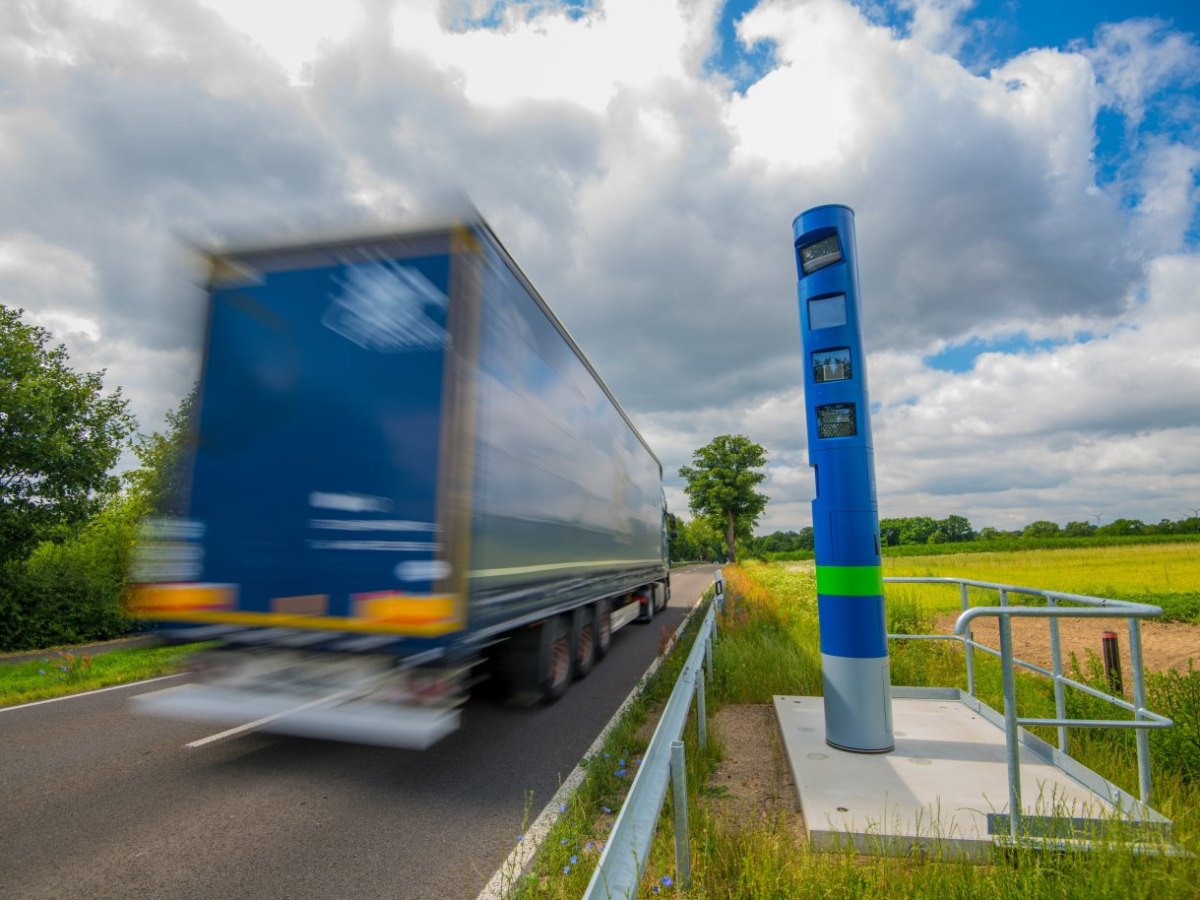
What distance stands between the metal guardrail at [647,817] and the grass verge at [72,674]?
6.29 m

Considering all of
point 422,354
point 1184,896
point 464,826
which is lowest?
point 464,826

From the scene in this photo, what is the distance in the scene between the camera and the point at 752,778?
424 centimetres

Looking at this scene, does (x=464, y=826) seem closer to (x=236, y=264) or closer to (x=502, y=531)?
(x=502, y=531)

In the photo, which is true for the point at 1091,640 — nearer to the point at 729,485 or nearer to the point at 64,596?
the point at 64,596

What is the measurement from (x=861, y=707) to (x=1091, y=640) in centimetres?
1081

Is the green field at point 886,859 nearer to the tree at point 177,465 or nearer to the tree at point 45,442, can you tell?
the tree at point 177,465

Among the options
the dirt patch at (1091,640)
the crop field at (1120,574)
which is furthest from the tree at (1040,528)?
the dirt patch at (1091,640)

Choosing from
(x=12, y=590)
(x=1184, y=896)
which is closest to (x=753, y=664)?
(x=1184, y=896)

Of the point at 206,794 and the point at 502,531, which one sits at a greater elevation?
the point at 502,531

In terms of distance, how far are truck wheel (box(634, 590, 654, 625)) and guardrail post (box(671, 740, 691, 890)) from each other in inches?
389

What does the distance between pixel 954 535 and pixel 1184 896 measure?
99.6 metres

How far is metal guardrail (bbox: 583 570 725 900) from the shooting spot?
1.82m

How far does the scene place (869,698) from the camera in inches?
172

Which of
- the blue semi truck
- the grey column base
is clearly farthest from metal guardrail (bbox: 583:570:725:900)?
the blue semi truck
